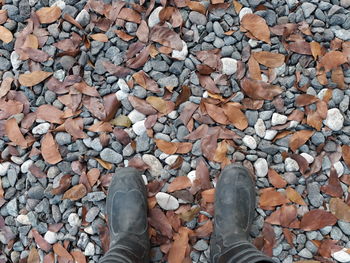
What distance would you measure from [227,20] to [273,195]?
69 centimetres

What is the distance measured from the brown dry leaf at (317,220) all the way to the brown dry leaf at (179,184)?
0.44m

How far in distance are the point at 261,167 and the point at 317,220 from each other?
0.28 metres

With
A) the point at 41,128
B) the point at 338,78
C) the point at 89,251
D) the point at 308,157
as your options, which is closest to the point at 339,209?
the point at 308,157

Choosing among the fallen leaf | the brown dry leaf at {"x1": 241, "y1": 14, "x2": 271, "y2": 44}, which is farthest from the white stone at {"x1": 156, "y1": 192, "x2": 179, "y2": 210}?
the brown dry leaf at {"x1": 241, "y1": 14, "x2": 271, "y2": 44}

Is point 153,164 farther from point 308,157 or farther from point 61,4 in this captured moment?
point 61,4

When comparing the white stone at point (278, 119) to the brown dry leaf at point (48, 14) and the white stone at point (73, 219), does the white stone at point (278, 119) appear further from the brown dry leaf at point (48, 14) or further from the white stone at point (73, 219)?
the brown dry leaf at point (48, 14)

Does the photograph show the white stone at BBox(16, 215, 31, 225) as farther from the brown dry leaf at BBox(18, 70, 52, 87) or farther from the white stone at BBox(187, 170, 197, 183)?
the white stone at BBox(187, 170, 197, 183)

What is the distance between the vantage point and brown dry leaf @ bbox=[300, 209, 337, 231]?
5.07 feet

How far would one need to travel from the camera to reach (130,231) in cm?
154

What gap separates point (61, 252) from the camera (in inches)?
62.0

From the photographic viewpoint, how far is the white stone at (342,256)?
1522mm

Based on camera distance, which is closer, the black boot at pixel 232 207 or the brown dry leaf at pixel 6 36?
the black boot at pixel 232 207

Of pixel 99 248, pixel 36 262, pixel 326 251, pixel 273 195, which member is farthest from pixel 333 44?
pixel 36 262

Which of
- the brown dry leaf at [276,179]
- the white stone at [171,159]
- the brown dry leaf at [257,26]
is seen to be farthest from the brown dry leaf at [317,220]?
the brown dry leaf at [257,26]
